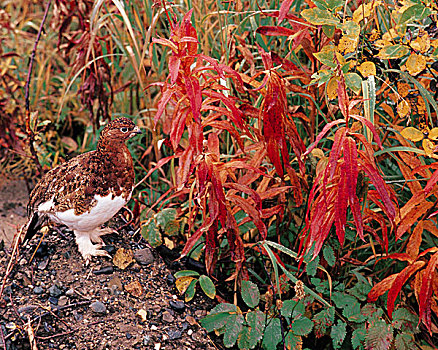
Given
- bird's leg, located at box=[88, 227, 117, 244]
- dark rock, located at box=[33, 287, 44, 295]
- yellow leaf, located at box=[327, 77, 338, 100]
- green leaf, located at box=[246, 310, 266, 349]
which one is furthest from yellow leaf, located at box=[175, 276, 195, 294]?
yellow leaf, located at box=[327, 77, 338, 100]

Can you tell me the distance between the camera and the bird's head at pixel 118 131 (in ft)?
5.82

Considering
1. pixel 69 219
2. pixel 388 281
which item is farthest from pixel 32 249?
pixel 388 281

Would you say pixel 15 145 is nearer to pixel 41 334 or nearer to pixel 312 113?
pixel 41 334

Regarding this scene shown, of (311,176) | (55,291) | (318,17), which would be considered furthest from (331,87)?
(55,291)

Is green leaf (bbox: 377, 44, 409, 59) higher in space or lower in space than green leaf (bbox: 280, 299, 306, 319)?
higher

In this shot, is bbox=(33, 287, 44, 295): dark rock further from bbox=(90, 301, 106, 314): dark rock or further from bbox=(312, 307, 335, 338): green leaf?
bbox=(312, 307, 335, 338): green leaf

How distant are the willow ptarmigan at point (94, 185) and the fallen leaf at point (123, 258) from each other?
161mm

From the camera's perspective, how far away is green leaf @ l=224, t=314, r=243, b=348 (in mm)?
1711

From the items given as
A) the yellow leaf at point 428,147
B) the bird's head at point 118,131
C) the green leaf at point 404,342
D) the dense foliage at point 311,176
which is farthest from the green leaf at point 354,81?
the green leaf at point 404,342

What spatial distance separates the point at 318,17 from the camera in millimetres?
1462

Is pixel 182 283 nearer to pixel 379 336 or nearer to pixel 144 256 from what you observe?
pixel 144 256

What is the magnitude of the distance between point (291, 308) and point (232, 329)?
208 mm

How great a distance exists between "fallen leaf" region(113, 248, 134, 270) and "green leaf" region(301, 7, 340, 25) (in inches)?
42.5

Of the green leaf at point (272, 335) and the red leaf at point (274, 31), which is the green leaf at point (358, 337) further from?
the red leaf at point (274, 31)
